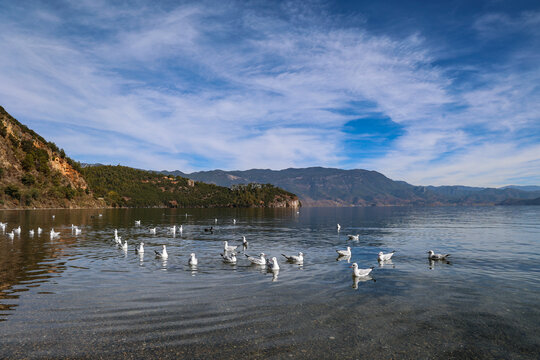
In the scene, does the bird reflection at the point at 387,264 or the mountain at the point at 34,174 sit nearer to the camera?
the bird reflection at the point at 387,264

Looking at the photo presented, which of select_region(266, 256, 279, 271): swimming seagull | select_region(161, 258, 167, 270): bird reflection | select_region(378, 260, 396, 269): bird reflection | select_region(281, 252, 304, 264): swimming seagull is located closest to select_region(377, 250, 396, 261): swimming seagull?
select_region(378, 260, 396, 269): bird reflection

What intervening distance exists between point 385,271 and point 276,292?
11400 millimetres

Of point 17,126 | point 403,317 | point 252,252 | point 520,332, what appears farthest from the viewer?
point 17,126

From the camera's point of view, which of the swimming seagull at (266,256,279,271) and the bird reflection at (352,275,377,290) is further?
the swimming seagull at (266,256,279,271)

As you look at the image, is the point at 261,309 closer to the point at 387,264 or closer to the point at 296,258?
the point at 296,258

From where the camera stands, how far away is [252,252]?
3581 centimetres

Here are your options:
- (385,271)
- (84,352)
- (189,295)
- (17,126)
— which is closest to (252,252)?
(385,271)

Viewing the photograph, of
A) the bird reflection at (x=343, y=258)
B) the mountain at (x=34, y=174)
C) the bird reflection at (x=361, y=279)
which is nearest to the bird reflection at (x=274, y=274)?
the bird reflection at (x=361, y=279)

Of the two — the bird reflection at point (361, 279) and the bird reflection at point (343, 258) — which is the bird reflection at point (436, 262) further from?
the bird reflection at point (361, 279)

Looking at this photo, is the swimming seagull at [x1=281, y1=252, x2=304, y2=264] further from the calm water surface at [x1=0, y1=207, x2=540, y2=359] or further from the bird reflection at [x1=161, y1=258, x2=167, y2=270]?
the bird reflection at [x1=161, y1=258, x2=167, y2=270]

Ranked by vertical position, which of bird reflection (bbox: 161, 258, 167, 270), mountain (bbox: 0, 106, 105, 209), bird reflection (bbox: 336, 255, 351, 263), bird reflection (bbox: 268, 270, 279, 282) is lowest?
bird reflection (bbox: 336, 255, 351, 263)

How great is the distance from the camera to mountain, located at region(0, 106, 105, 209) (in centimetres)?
12694

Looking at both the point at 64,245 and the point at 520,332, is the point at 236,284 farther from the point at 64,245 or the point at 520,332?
the point at 64,245

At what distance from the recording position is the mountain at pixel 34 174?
12694 centimetres
